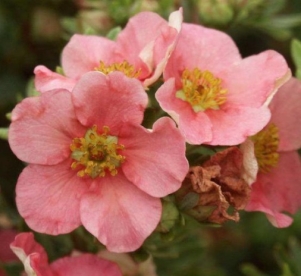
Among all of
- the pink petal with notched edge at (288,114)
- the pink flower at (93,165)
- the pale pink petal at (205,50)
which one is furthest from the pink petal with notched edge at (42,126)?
the pink petal with notched edge at (288,114)

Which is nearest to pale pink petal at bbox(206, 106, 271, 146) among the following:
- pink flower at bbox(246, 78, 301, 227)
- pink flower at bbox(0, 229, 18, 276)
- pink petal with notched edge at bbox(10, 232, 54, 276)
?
pink flower at bbox(246, 78, 301, 227)

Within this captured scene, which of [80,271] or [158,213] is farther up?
[158,213]

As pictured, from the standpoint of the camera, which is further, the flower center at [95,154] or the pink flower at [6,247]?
the pink flower at [6,247]

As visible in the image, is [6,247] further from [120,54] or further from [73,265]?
[120,54]

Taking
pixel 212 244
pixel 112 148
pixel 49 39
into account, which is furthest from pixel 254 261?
pixel 112 148

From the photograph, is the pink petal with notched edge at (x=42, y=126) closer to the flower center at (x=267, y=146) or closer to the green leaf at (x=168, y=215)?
the green leaf at (x=168, y=215)

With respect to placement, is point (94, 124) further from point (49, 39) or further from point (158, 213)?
point (49, 39)

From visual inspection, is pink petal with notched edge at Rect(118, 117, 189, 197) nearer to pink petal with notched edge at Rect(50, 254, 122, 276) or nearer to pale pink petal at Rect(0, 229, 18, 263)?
pink petal with notched edge at Rect(50, 254, 122, 276)
